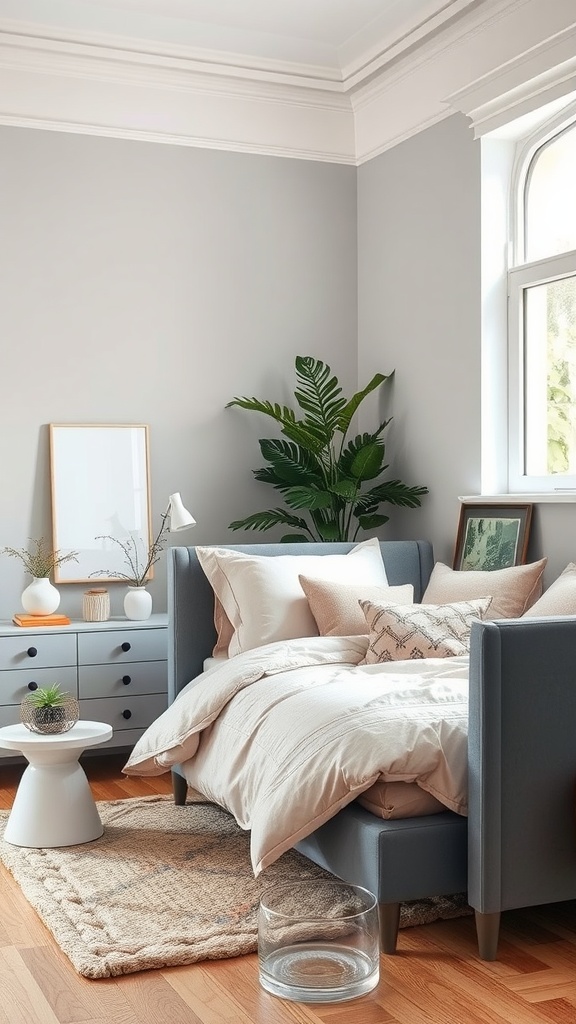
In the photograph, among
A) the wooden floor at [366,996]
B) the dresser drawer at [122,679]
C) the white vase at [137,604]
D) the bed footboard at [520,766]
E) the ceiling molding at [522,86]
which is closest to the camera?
the wooden floor at [366,996]

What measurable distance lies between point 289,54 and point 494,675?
3.46m

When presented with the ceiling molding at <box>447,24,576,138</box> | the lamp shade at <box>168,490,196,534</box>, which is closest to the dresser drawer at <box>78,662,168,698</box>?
the lamp shade at <box>168,490,196,534</box>

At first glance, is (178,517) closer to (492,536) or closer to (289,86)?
(492,536)

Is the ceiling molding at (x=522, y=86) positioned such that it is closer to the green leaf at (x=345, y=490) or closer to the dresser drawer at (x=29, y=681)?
the green leaf at (x=345, y=490)

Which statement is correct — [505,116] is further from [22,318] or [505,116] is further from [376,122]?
[22,318]

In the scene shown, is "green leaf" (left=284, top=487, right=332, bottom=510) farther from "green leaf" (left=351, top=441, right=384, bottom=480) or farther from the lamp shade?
Result: the lamp shade

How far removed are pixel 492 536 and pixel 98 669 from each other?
5.56 ft

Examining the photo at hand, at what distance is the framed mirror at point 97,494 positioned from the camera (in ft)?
16.4

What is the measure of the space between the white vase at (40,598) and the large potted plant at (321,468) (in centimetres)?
89

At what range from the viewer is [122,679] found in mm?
4672

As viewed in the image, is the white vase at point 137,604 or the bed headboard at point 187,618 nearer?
the bed headboard at point 187,618

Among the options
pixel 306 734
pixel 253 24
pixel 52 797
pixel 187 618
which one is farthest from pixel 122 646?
pixel 253 24

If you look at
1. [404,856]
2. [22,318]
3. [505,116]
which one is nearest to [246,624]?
[404,856]

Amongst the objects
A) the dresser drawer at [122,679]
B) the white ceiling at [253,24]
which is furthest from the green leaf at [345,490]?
the white ceiling at [253,24]
